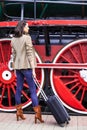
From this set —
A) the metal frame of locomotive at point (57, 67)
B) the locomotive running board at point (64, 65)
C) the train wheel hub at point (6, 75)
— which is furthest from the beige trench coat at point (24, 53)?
the train wheel hub at point (6, 75)

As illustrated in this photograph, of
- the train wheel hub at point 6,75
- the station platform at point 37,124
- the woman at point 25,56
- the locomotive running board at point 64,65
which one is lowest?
the station platform at point 37,124

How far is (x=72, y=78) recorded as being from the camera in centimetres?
786

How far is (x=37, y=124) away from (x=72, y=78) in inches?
47.3

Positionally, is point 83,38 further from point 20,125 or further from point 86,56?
point 20,125

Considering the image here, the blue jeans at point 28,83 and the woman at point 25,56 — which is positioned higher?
the woman at point 25,56

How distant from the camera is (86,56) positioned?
7859mm

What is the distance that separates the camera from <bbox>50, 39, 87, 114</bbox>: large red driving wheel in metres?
7.73

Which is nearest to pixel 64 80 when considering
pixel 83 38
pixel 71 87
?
pixel 71 87

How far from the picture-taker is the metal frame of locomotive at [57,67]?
7703mm

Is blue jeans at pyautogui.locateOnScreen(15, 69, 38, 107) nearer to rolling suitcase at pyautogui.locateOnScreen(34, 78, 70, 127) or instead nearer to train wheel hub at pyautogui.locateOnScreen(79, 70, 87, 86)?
rolling suitcase at pyautogui.locateOnScreen(34, 78, 70, 127)

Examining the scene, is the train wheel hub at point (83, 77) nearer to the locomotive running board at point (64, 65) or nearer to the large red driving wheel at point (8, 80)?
the locomotive running board at point (64, 65)

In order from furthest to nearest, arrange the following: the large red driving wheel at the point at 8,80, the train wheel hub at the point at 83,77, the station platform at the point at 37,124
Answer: the large red driving wheel at the point at 8,80 < the train wheel hub at the point at 83,77 < the station platform at the point at 37,124

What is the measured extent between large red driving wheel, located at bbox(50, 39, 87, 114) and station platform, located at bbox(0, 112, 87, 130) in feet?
0.95

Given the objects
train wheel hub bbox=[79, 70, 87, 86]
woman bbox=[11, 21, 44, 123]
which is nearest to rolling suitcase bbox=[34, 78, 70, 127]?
woman bbox=[11, 21, 44, 123]
